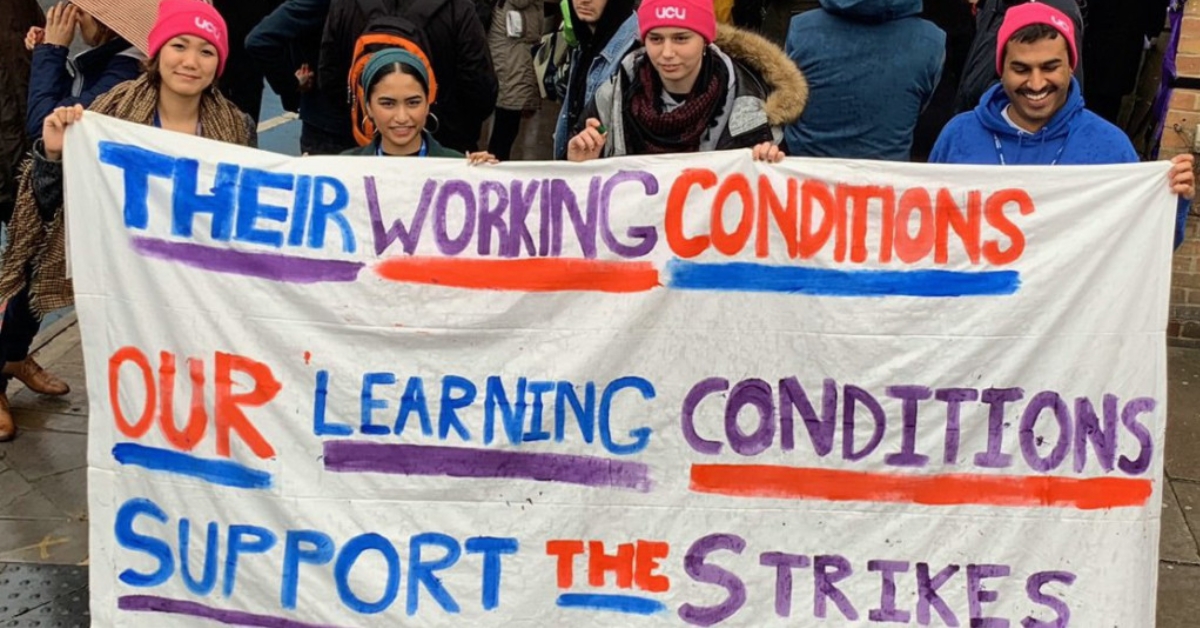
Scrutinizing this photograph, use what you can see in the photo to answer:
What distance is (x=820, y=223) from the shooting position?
318cm

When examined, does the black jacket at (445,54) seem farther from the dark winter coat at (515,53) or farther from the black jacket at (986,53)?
the black jacket at (986,53)

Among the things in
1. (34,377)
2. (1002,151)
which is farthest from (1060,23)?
(34,377)

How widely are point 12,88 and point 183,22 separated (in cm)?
152

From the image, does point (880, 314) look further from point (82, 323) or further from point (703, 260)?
point (82, 323)

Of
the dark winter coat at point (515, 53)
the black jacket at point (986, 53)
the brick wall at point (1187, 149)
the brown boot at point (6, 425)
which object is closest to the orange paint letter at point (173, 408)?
the brown boot at point (6, 425)

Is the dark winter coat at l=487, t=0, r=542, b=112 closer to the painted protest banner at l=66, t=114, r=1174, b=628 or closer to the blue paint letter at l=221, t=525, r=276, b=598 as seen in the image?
the painted protest banner at l=66, t=114, r=1174, b=628

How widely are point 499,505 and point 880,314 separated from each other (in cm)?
104

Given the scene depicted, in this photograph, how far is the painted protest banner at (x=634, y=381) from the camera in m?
3.16

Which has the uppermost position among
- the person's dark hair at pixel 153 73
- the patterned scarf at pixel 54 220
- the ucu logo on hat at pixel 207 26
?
the ucu logo on hat at pixel 207 26

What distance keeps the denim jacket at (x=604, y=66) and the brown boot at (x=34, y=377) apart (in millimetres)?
2257

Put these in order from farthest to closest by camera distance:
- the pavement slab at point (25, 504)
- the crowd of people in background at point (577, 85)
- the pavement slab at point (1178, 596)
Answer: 1. the pavement slab at point (25, 504)
2. the pavement slab at point (1178, 596)
3. the crowd of people in background at point (577, 85)

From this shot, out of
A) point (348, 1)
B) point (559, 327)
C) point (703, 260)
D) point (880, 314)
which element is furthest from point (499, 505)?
point (348, 1)

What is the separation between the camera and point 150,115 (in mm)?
3707

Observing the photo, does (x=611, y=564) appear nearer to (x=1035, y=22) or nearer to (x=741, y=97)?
(x=741, y=97)
